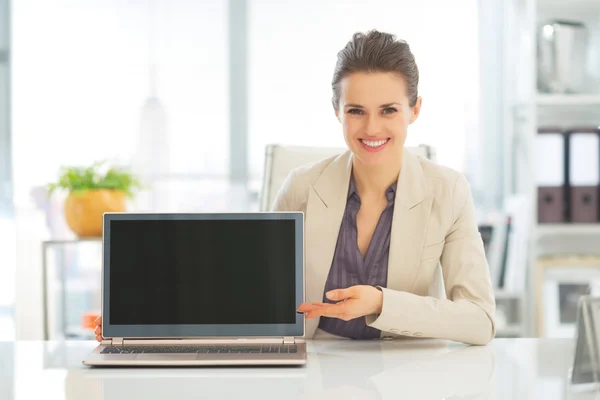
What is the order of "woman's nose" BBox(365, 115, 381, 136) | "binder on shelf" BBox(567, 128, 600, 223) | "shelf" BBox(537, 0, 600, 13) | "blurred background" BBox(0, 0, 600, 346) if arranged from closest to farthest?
"woman's nose" BBox(365, 115, 381, 136)
"binder on shelf" BBox(567, 128, 600, 223)
"shelf" BBox(537, 0, 600, 13)
"blurred background" BBox(0, 0, 600, 346)

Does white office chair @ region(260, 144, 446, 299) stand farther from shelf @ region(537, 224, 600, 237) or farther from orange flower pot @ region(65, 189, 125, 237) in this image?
shelf @ region(537, 224, 600, 237)

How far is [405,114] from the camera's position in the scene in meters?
1.40

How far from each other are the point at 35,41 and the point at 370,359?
2.48m

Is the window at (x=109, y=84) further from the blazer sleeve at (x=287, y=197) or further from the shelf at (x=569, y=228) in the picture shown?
the blazer sleeve at (x=287, y=197)

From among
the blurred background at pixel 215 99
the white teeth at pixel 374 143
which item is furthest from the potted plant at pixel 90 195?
the white teeth at pixel 374 143

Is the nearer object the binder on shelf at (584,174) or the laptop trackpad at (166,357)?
the laptop trackpad at (166,357)

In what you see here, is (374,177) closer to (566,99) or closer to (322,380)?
(322,380)

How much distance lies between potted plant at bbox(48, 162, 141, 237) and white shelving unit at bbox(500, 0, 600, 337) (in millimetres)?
1542

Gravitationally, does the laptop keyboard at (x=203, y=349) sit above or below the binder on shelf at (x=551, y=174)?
below

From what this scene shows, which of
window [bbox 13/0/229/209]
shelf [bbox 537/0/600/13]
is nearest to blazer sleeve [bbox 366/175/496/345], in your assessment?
shelf [bbox 537/0/600/13]

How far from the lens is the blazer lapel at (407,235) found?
136 centimetres

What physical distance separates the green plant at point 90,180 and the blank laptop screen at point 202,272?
154cm

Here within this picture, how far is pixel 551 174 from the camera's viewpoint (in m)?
2.72

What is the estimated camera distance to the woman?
53.4 inches
